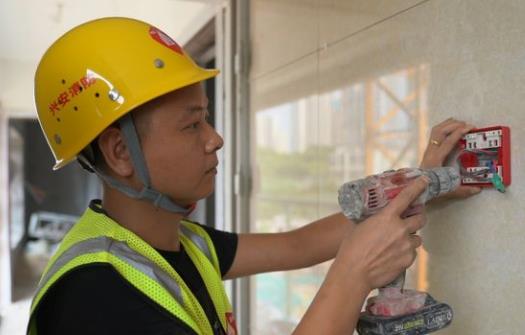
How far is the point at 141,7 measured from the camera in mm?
3150

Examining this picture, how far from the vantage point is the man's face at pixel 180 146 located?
83cm

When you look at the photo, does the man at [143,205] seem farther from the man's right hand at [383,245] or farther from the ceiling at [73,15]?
the ceiling at [73,15]

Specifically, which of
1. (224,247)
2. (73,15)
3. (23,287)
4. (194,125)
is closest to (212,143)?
(194,125)

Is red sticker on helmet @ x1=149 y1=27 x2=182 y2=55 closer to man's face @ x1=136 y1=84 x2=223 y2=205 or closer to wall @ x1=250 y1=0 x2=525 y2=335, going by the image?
man's face @ x1=136 y1=84 x2=223 y2=205

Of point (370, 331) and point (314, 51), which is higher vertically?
point (314, 51)

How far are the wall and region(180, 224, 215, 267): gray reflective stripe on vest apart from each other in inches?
15.0

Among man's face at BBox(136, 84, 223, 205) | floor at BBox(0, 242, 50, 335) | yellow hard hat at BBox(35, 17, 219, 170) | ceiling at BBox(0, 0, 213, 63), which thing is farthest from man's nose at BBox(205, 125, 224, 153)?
floor at BBox(0, 242, 50, 335)

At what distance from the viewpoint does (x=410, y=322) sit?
0.75 m

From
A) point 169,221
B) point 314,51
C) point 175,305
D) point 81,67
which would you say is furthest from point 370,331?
point 314,51

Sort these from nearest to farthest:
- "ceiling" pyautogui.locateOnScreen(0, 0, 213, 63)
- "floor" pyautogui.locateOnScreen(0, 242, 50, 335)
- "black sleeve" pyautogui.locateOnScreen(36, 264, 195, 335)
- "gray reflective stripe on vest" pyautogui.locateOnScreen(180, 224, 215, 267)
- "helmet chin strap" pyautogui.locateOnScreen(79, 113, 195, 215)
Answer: "black sleeve" pyautogui.locateOnScreen(36, 264, 195, 335)
"helmet chin strap" pyautogui.locateOnScreen(79, 113, 195, 215)
"gray reflective stripe on vest" pyautogui.locateOnScreen(180, 224, 215, 267)
"ceiling" pyautogui.locateOnScreen(0, 0, 213, 63)
"floor" pyautogui.locateOnScreen(0, 242, 50, 335)

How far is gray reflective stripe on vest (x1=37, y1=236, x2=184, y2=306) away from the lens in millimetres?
752

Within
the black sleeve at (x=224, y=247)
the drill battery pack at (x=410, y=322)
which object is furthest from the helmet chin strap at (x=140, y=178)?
the drill battery pack at (x=410, y=322)

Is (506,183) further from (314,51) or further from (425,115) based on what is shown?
(314,51)

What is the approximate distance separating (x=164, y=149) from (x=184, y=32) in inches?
79.6
